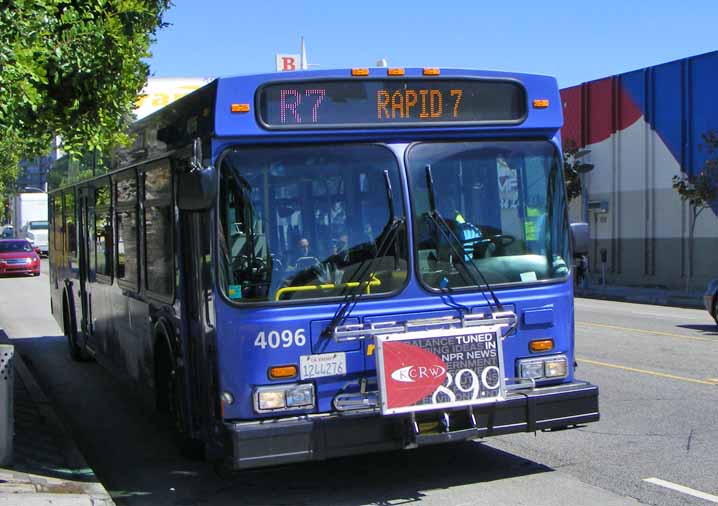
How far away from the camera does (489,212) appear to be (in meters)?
6.88

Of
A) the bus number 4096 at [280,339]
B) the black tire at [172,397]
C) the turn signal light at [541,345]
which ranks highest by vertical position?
the bus number 4096 at [280,339]

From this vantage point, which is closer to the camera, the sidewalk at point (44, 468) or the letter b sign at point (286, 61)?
the sidewalk at point (44, 468)

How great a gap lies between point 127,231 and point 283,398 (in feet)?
12.7

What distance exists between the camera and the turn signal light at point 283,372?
625cm

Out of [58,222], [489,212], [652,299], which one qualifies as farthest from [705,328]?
[489,212]

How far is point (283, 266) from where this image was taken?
20.9 ft

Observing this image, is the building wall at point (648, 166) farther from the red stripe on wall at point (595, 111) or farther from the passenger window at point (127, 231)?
the passenger window at point (127, 231)

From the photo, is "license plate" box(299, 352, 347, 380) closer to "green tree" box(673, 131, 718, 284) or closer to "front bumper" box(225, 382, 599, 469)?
"front bumper" box(225, 382, 599, 469)

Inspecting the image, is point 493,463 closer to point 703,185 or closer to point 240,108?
point 240,108

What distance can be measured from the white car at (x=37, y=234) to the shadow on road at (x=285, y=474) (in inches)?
2048

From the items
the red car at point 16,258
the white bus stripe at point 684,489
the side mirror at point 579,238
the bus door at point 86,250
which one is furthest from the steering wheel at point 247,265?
the red car at point 16,258

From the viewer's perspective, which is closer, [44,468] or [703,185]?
[44,468]

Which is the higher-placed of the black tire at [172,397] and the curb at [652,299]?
the black tire at [172,397]

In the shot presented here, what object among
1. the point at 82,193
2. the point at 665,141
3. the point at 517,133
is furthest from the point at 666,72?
the point at 517,133
